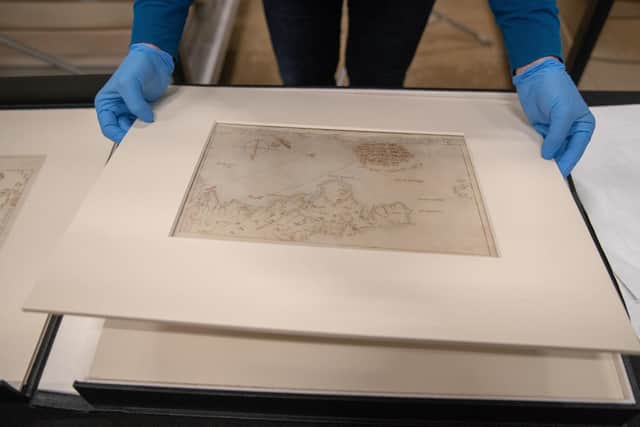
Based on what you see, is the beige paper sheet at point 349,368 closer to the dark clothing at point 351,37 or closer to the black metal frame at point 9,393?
the black metal frame at point 9,393

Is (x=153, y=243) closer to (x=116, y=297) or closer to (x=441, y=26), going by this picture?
(x=116, y=297)

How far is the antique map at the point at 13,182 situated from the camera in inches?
27.8

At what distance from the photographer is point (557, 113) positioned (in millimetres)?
642

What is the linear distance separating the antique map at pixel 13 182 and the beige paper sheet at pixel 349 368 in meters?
0.35

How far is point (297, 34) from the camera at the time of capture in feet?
2.98

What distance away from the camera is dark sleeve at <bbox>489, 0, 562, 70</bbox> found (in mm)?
671

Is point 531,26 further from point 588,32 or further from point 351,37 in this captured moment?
point 588,32

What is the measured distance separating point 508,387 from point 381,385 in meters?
0.18

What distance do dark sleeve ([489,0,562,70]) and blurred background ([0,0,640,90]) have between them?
724 millimetres

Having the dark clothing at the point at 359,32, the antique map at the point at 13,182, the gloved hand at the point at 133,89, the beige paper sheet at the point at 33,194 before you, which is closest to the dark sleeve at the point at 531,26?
the dark clothing at the point at 359,32

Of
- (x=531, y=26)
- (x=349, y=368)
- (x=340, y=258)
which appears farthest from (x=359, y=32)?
(x=349, y=368)

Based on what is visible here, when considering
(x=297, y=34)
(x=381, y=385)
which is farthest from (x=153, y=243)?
(x=297, y=34)


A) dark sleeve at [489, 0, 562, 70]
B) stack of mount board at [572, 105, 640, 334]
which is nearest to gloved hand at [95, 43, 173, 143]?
dark sleeve at [489, 0, 562, 70]

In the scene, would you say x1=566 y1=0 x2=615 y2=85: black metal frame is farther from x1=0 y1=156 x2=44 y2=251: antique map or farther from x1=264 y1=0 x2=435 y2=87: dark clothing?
x1=0 y1=156 x2=44 y2=251: antique map
